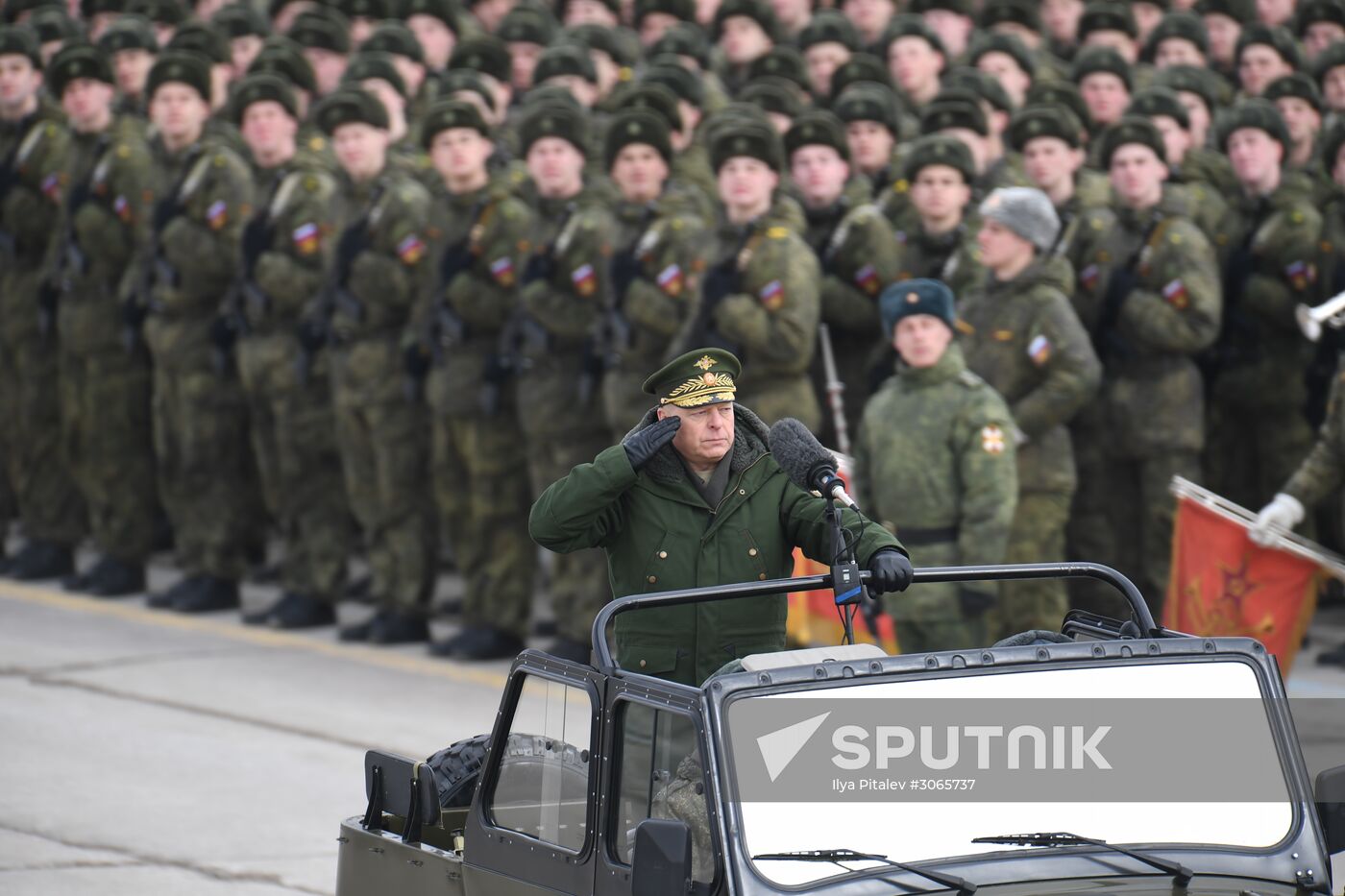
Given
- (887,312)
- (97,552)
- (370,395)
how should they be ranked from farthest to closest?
(97,552), (370,395), (887,312)

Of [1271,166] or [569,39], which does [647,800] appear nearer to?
[1271,166]

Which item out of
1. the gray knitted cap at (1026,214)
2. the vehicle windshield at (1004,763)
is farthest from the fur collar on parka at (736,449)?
the gray knitted cap at (1026,214)

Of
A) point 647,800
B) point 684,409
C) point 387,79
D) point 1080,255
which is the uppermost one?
point 387,79

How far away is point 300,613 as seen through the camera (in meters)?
13.2

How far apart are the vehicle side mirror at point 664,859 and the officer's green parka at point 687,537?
1.40 m

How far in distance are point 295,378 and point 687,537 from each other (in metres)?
7.57

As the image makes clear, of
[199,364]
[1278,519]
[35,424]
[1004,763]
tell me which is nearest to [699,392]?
[1004,763]

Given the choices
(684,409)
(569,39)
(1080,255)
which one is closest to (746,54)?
(569,39)

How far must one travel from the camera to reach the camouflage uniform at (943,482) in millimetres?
9148

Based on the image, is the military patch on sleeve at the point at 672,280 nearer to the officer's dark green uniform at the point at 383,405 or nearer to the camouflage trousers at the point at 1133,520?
the officer's dark green uniform at the point at 383,405

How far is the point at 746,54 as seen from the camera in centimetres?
1672

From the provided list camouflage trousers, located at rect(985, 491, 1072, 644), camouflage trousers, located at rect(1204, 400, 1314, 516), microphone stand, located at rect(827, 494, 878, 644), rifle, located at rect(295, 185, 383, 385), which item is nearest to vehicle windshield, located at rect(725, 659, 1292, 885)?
microphone stand, located at rect(827, 494, 878, 644)

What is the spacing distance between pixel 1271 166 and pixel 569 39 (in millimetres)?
5364

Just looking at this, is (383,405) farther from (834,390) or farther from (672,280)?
(834,390)
